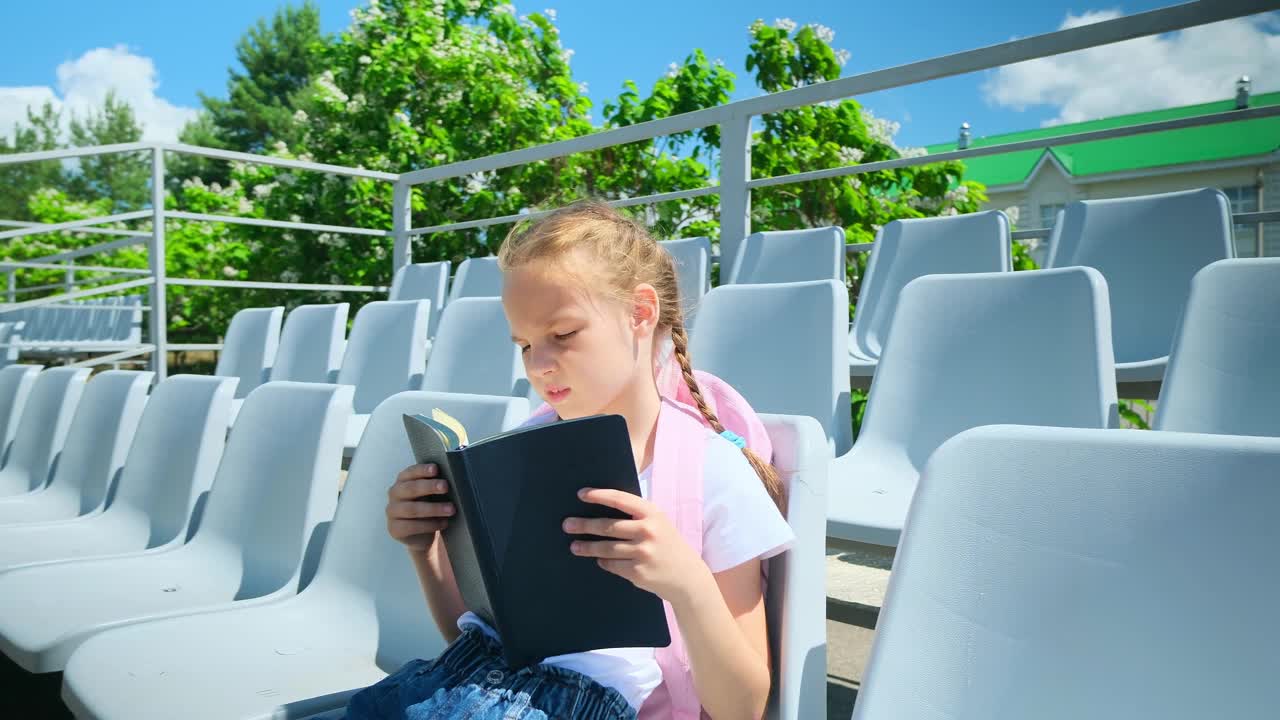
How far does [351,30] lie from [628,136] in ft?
31.7

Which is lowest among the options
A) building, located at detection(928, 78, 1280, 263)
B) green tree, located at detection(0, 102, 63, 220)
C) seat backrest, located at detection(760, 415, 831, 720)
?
seat backrest, located at detection(760, 415, 831, 720)

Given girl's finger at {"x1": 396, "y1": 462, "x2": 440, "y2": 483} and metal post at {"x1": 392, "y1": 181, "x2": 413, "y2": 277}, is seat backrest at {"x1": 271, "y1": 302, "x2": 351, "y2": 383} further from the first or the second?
girl's finger at {"x1": 396, "y1": 462, "x2": 440, "y2": 483}

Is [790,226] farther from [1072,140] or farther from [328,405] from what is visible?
[328,405]

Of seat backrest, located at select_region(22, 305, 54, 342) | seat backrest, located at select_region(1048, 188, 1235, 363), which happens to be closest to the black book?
seat backrest, located at select_region(1048, 188, 1235, 363)

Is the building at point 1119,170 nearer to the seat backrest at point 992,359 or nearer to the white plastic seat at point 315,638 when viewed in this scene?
the seat backrest at point 992,359

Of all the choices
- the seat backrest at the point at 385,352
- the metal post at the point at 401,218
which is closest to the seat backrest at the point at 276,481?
the seat backrest at the point at 385,352

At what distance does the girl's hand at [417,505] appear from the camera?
95 cm

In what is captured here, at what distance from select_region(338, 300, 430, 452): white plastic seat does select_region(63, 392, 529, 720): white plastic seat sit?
1438mm

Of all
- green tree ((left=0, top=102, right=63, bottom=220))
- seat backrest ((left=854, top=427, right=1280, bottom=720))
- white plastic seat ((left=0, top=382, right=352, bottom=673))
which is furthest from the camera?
green tree ((left=0, top=102, right=63, bottom=220))

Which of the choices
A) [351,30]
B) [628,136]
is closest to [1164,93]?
[351,30]

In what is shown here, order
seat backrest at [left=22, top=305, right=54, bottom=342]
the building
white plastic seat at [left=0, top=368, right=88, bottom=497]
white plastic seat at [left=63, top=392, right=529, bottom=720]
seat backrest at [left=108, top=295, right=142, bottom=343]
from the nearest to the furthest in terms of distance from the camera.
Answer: white plastic seat at [left=63, top=392, right=529, bottom=720], white plastic seat at [left=0, top=368, right=88, bottom=497], seat backrest at [left=108, top=295, right=142, bottom=343], seat backrest at [left=22, top=305, right=54, bottom=342], the building

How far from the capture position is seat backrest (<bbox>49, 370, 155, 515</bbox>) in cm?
254

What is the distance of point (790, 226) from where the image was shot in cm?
575

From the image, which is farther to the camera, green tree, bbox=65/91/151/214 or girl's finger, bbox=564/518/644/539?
green tree, bbox=65/91/151/214
